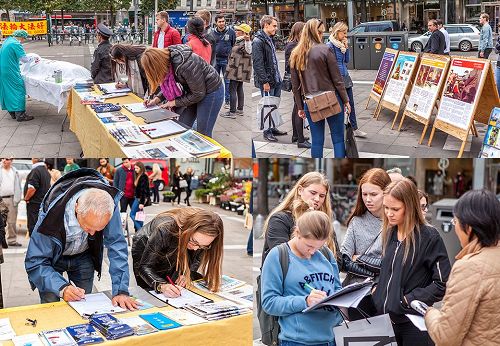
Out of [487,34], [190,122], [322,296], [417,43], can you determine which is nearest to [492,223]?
[322,296]

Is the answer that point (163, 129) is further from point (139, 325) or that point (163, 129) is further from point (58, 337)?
point (58, 337)

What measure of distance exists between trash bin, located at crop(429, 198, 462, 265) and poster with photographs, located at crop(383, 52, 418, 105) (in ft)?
5.02

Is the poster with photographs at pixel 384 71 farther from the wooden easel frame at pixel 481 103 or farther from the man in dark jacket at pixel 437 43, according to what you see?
the wooden easel frame at pixel 481 103

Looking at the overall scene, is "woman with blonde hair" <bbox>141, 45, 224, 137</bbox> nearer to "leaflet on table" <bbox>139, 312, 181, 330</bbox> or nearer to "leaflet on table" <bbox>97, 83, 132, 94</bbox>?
"leaflet on table" <bbox>97, 83, 132, 94</bbox>

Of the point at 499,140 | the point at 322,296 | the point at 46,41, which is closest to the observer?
the point at 322,296

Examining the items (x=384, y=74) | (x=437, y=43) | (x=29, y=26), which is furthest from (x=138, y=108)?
(x=29, y=26)

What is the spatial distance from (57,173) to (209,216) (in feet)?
14.2

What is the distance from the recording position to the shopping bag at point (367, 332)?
8.86 ft

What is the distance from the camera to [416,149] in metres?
6.72

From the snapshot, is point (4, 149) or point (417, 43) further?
point (417, 43)

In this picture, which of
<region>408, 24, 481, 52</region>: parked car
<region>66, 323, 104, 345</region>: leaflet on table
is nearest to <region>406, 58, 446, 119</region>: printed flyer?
<region>408, 24, 481, 52</region>: parked car

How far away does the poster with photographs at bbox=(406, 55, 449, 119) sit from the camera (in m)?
6.85

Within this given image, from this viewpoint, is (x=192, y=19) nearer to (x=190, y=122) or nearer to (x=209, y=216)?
(x=190, y=122)

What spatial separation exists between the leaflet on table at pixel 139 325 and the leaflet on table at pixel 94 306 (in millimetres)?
152
